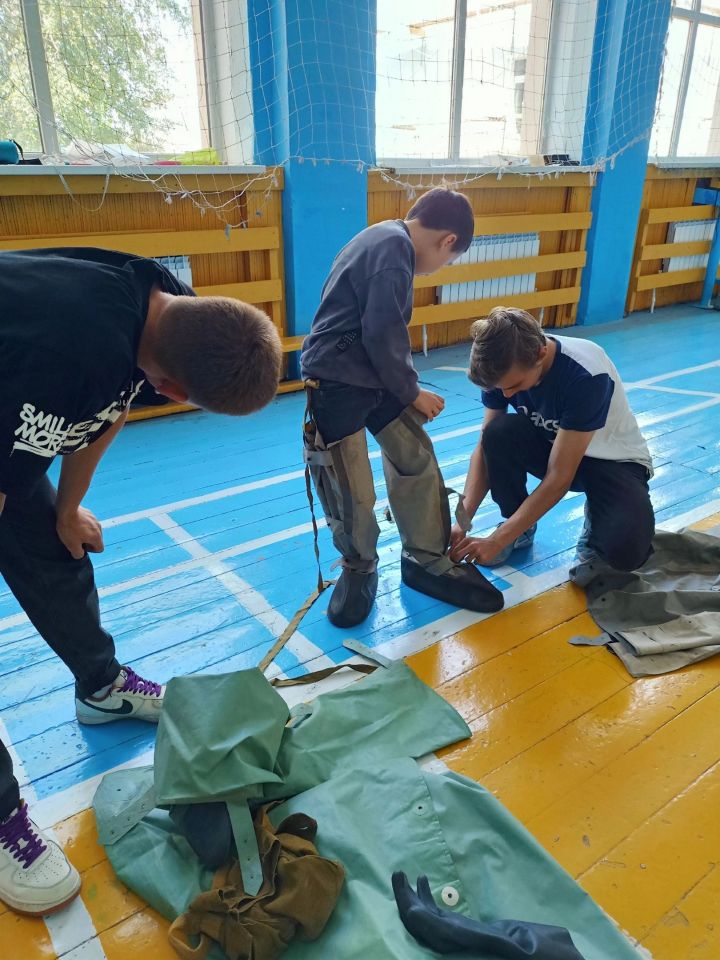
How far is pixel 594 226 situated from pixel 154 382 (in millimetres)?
5742

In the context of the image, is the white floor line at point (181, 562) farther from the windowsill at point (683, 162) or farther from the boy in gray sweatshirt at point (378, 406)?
the windowsill at point (683, 162)

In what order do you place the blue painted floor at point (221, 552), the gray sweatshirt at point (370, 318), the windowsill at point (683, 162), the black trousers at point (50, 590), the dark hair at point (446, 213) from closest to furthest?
1. the black trousers at point (50, 590)
2. the blue painted floor at point (221, 552)
3. the gray sweatshirt at point (370, 318)
4. the dark hair at point (446, 213)
5. the windowsill at point (683, 162)

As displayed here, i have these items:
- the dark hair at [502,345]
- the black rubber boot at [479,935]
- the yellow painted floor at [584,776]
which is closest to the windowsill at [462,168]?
the dark hair at [502,345]

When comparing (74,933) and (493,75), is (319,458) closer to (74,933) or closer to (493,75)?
(74,933)

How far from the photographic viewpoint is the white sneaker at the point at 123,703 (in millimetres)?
1733

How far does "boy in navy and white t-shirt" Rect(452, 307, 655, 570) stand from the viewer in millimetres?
2035

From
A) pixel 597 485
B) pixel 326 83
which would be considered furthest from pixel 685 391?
pixel 326 83

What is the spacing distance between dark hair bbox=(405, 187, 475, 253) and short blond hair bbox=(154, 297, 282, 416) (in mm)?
1119

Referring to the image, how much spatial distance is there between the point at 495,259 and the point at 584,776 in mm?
4655

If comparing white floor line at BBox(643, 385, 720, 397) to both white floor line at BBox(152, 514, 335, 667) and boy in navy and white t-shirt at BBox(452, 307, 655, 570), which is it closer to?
boy in navy and white t-shirt at BBox(452, 307, 655, 570)

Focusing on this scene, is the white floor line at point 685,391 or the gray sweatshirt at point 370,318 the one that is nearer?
the gray sweatshirt at point 370,318

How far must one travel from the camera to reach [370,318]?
1.98 metres

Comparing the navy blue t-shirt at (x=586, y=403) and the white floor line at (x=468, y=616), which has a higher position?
the navy blue t-shirt at (x=586, y=403)

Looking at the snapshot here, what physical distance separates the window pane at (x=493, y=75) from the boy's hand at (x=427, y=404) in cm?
401
